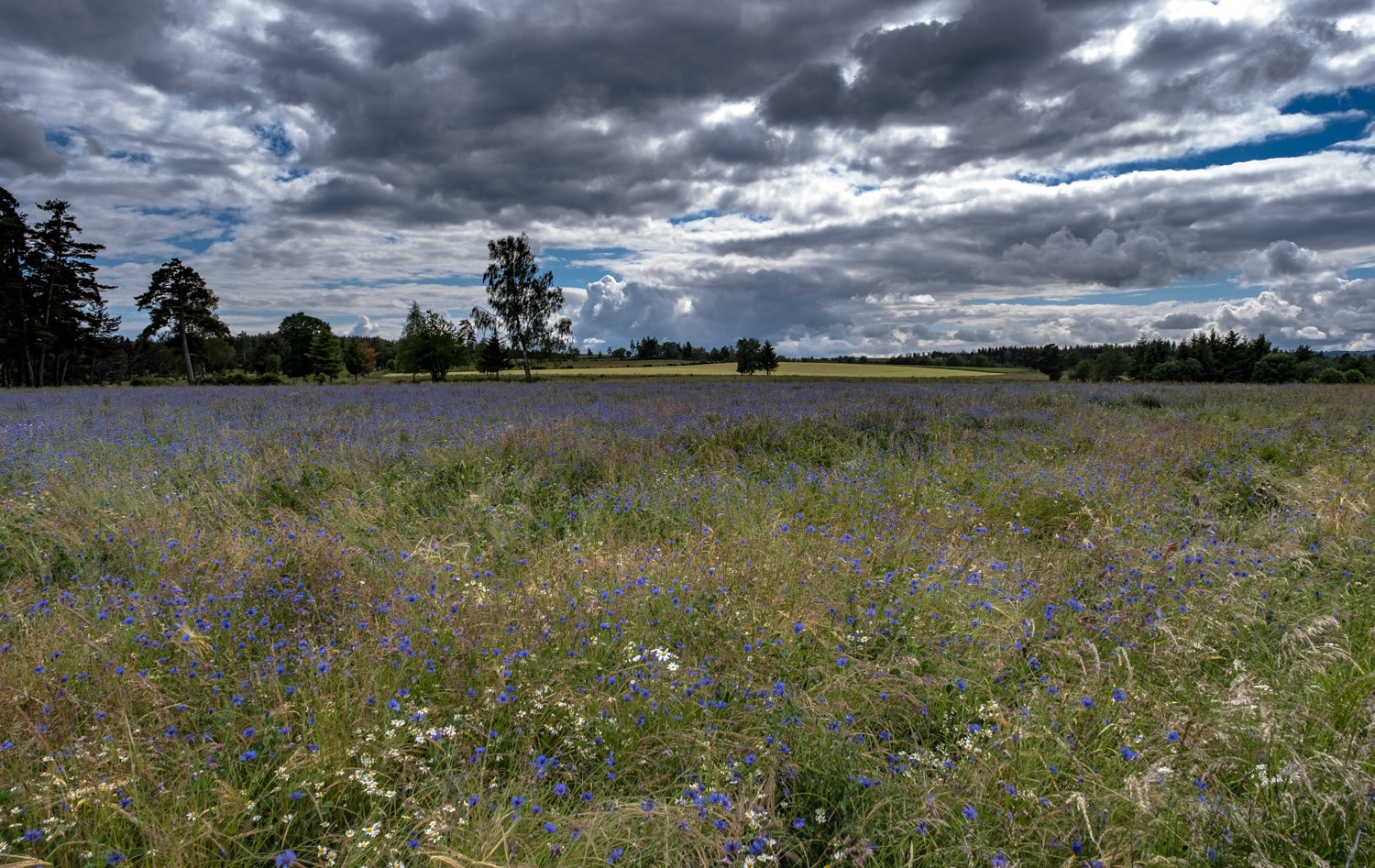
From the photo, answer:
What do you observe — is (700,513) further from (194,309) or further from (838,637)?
(194,309)

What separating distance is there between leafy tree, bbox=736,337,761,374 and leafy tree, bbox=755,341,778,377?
444 mm

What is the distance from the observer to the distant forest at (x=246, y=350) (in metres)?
36.0

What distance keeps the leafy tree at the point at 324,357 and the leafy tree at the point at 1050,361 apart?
321ft

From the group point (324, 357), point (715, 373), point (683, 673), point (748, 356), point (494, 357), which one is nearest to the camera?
point (683, 673)

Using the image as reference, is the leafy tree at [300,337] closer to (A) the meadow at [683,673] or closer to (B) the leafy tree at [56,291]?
(B) the leafy tree at [56,291]

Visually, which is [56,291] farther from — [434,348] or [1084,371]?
[1084,371]

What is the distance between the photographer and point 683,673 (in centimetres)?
316

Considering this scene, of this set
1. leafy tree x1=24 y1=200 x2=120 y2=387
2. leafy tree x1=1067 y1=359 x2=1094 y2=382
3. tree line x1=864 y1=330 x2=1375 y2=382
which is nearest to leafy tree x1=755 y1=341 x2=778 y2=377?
tree line x1=864 y1=330 x2=1375 y2=382

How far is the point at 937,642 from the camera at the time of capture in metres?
3.42

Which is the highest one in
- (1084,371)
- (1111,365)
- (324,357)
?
(324,357)

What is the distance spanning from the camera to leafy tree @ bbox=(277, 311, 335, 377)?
2542 inches

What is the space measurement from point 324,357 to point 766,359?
51515 millimetres

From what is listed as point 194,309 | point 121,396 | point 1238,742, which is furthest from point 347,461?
point 194,309

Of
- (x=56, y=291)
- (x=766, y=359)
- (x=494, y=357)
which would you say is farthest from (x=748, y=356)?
(x=56, y=291)
